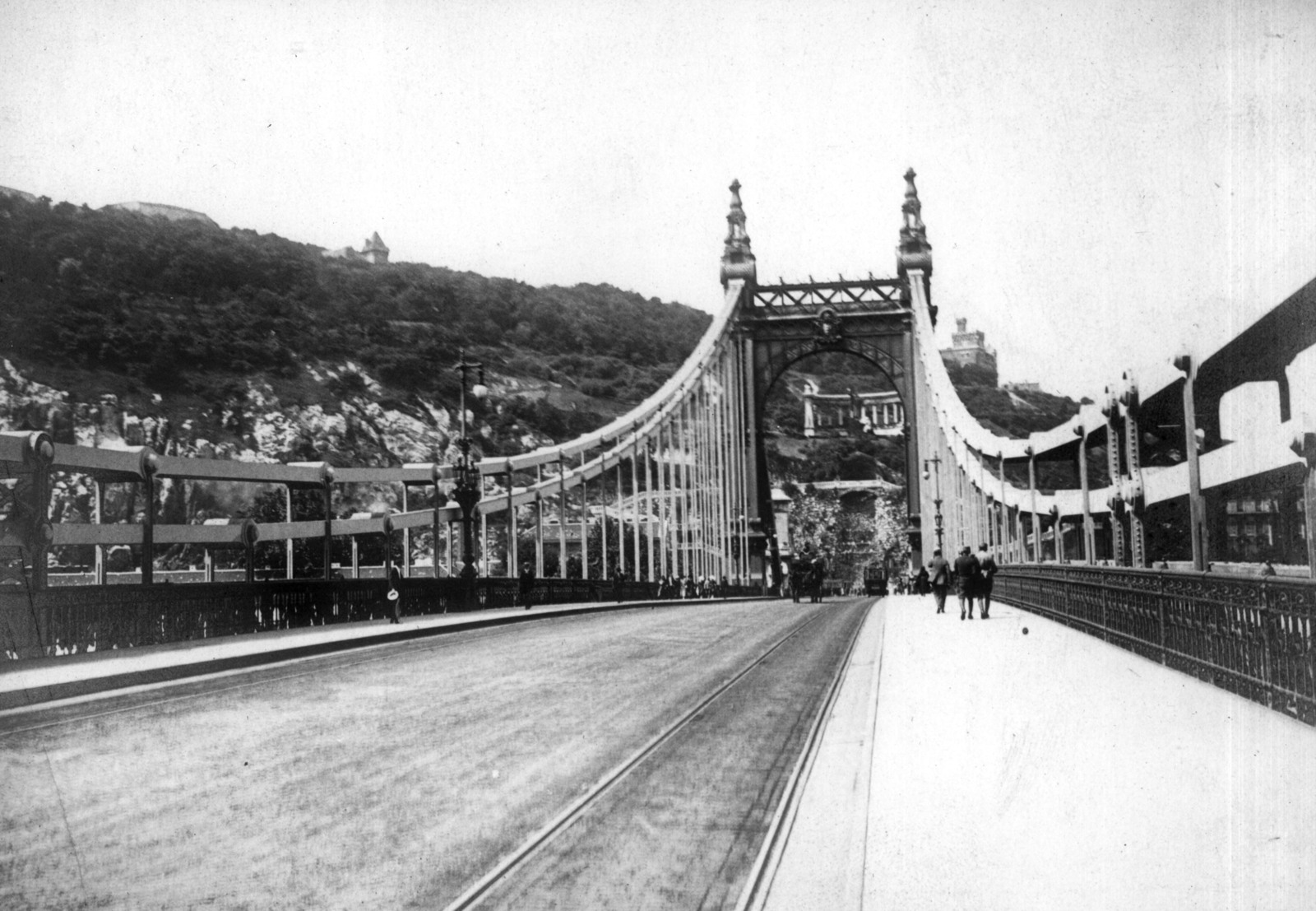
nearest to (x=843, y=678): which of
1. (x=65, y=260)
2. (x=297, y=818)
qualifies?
(x=297, y=818)

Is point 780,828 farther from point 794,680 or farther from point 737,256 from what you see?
point 737,256

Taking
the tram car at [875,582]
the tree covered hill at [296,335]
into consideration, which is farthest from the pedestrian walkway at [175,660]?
the tram car at [875,582]

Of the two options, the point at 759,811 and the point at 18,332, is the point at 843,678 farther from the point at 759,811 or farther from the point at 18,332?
the point at 18,332

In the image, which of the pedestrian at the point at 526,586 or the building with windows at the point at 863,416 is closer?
the pedestrian at the point at 526,586

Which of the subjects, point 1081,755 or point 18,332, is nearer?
point 1081,755

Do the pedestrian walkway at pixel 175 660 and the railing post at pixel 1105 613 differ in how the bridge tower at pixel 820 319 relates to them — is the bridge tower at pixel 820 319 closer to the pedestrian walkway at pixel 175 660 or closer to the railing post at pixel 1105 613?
the pedestrian walkway at pixel 175 660

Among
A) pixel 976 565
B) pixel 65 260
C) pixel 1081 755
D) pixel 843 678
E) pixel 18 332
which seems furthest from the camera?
pixel 65 260
